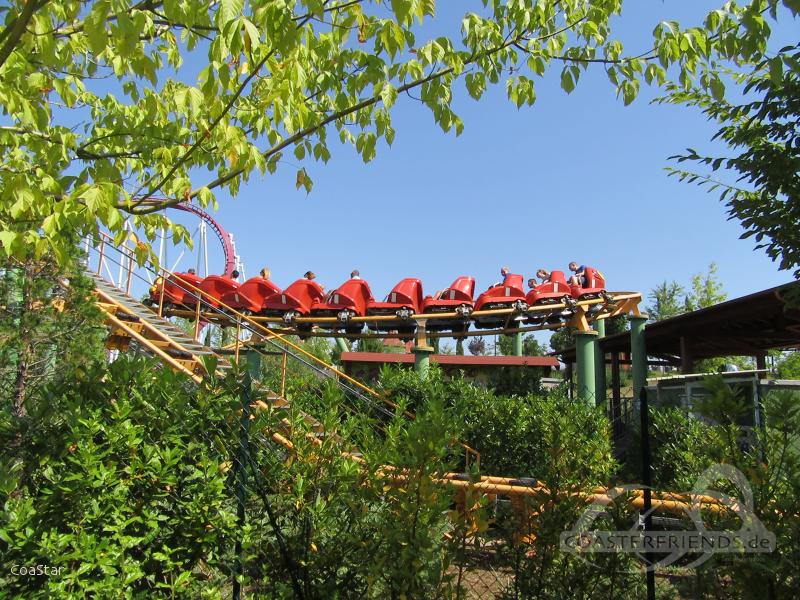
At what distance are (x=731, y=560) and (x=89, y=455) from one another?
2.60 m

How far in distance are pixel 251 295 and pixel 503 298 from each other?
6.51 metres

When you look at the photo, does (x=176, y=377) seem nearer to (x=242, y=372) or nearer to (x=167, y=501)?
(x=242, y=372)

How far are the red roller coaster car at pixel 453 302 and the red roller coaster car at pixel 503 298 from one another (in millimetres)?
332

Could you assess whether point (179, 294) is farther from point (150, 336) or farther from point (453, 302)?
point (453, 302)

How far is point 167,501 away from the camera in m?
2.60

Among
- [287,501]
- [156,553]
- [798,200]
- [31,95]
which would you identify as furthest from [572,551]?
[31,95]

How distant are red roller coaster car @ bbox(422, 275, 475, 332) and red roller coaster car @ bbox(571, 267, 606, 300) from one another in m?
2.68

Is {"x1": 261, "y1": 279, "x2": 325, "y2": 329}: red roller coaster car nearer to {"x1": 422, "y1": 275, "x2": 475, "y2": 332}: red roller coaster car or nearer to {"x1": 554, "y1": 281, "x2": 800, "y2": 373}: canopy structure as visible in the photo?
{"x1": 422, "y1": 275, "x2": 475, "y2": 332}: red roller coaster car

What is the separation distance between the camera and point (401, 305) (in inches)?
556

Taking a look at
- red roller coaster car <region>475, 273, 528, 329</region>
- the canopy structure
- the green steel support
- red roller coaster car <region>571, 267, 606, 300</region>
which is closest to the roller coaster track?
the green steel support

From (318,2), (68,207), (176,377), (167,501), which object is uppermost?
(318,2)

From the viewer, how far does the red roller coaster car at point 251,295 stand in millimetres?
14617

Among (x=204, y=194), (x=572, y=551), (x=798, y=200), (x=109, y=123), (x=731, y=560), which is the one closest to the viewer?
(x=731, y=560)

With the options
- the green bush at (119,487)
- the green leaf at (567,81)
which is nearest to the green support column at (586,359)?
the green leaf at (567,81)
